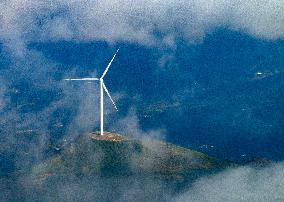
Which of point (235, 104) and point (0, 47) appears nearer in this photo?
point (235, 104)

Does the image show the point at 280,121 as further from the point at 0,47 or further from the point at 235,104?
the point at 0,47

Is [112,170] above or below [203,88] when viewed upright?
below

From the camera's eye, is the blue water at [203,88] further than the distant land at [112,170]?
Yes

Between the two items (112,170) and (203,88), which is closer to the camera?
(112,170)

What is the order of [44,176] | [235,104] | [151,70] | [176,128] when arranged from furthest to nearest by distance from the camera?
[151,70] → [235,104] → [176,128] → [44,176]

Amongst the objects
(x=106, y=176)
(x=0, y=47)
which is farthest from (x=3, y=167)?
(x=0, y=47)

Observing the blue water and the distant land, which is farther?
the blue water

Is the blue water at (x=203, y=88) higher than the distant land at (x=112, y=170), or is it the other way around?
the blue water at (x=203, y=88)

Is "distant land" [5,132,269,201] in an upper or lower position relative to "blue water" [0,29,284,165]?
lower
